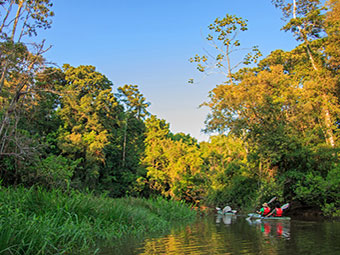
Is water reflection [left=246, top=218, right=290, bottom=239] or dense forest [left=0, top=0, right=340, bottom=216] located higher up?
dense forest [left=0, top=0, right=340, bottom=216]

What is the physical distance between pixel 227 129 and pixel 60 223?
14.8 m

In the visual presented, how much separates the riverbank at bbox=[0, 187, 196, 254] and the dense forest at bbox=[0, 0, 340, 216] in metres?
3.31

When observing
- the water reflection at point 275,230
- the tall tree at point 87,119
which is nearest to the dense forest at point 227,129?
the tall tree at point 87,119

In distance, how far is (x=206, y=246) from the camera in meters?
6.99

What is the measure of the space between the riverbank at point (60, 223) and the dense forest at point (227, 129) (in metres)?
3.31

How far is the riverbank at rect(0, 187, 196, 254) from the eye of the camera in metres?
5.21

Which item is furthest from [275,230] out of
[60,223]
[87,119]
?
[87,119]

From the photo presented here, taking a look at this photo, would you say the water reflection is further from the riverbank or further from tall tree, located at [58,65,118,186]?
tall tree, located at [58,65,118,186]

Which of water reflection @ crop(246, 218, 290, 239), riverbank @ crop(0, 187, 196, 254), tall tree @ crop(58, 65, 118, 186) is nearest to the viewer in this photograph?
riverbank @ crop(0, 187, 196, 254)

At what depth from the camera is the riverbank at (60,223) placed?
17.1 ft

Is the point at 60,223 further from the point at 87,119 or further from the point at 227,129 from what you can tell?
the point at 87,119

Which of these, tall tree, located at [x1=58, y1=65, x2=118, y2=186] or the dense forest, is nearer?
the dense forest

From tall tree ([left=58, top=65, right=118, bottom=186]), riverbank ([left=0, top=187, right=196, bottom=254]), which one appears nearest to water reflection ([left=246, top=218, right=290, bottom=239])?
riverbank ([left=0, top=187, right=196, bottom=254])

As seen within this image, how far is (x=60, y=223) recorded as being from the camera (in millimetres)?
6945
